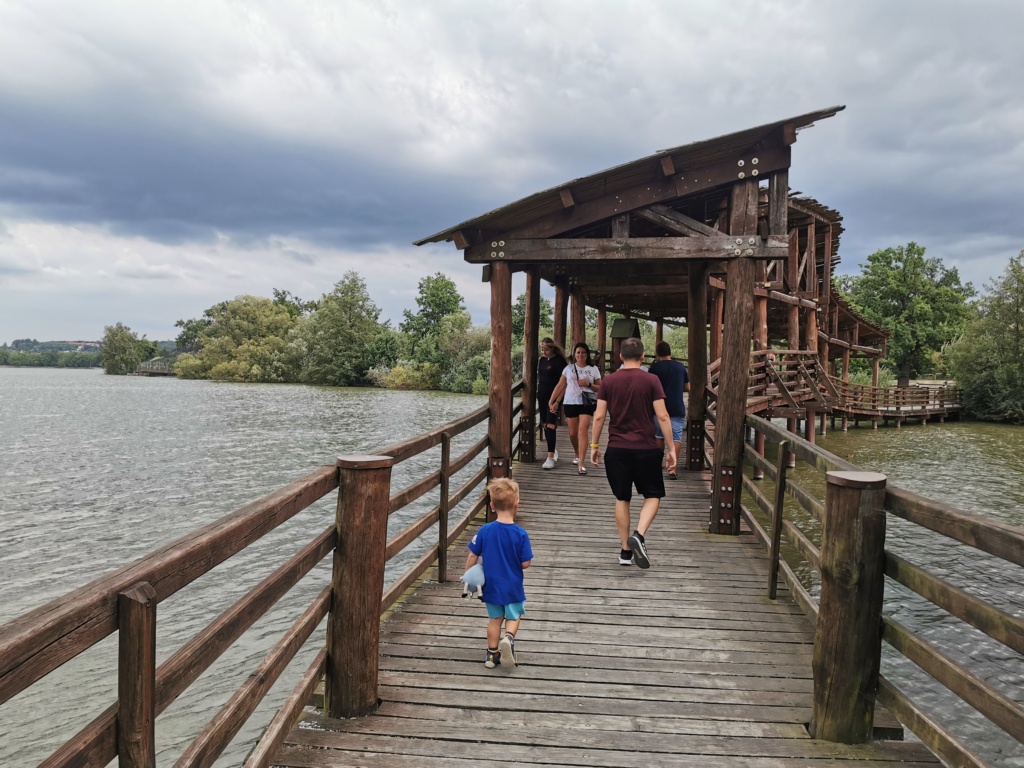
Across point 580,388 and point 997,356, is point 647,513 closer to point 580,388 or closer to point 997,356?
point 580,388

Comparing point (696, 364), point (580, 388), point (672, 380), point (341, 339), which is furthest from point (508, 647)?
point (341, 339)

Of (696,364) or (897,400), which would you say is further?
(897,400)

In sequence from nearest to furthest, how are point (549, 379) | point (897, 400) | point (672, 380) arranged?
1. point (672, 380)
2. point (549, 379)
3. point (897, 400)

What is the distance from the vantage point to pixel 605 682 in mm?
3535

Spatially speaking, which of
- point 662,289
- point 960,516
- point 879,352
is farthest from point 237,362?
point 960,516

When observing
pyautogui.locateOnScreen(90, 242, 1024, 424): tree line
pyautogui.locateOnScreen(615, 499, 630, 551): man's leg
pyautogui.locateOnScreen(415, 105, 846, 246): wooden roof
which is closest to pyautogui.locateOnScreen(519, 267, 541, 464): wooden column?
pyautogui.locateOnScreen(415, 105, 846, 246): wooden roof

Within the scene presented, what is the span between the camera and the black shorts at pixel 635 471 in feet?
16.8

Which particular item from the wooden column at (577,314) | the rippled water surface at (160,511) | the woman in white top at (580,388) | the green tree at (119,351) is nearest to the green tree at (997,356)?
the rippled water surface at (160,511)

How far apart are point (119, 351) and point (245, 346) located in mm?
38642

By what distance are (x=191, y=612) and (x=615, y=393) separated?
6.12 meters

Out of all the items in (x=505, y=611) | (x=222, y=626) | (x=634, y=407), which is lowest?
(x=505, y=611)

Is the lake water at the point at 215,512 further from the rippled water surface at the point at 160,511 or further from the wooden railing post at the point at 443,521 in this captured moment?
the wooden railing post at the point at 443,521

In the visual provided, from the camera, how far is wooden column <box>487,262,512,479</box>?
288 inches

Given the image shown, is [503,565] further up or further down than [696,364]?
further down
